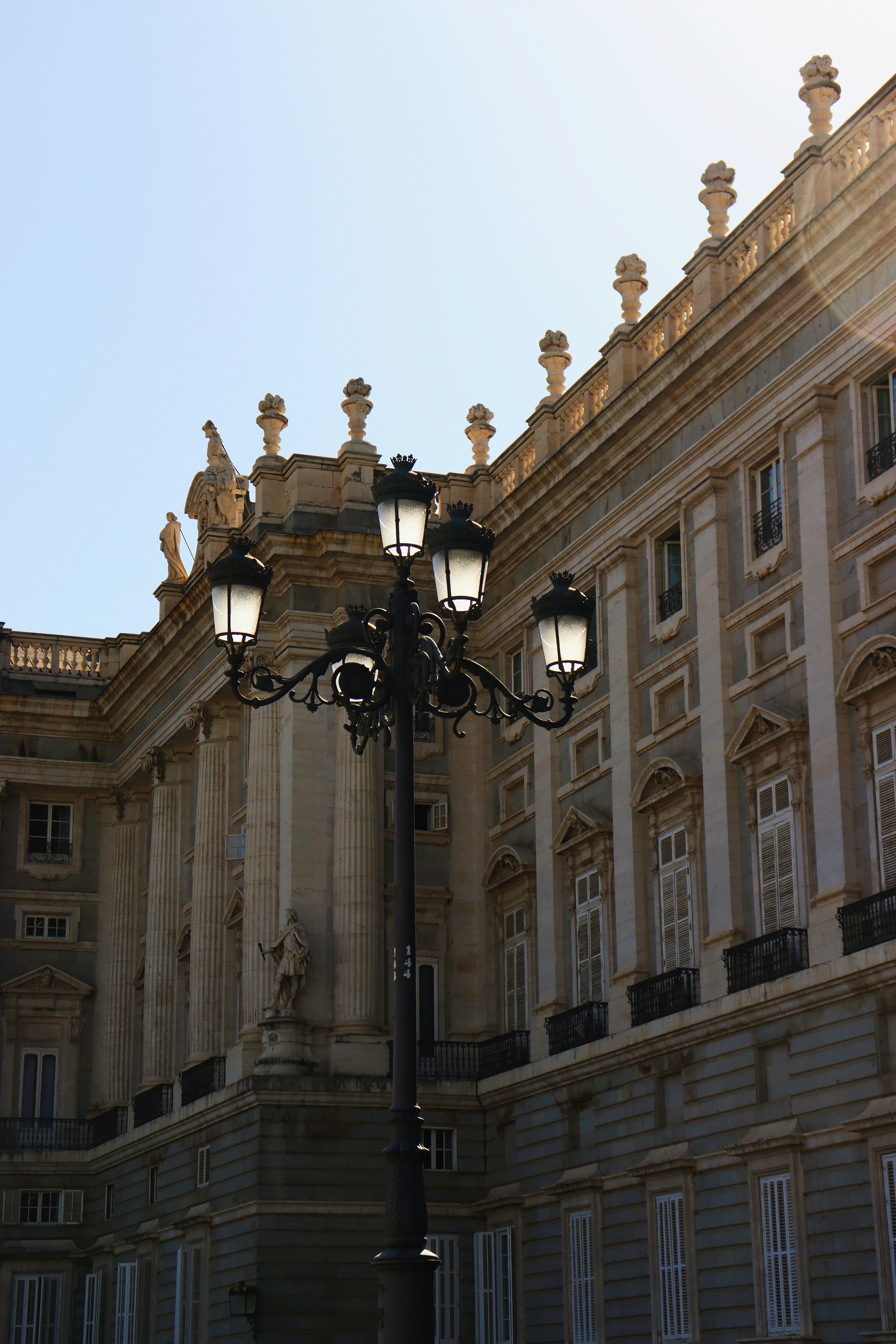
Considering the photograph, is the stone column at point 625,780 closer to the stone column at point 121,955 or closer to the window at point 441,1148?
the window at point 441,1148

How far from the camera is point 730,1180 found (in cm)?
2619

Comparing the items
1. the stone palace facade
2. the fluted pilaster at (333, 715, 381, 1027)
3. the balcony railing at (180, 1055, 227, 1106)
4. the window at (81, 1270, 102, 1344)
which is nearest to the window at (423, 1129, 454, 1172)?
the stone palace facade

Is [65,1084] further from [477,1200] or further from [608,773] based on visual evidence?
[608,773]

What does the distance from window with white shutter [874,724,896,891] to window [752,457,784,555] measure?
3979mm

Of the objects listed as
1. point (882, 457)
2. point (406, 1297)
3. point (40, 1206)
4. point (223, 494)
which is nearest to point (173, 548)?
point (223, 494)

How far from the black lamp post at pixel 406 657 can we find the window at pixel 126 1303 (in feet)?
86.8

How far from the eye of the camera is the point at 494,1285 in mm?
33344

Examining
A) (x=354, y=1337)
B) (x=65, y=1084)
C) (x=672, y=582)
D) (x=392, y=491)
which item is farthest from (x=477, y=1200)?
(x=392, y=491)

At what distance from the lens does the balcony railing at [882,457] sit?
2502 cm

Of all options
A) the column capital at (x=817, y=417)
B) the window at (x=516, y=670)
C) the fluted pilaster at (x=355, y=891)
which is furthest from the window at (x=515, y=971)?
the column capital at (x=817, y=417)

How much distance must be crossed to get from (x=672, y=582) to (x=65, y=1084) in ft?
72.6

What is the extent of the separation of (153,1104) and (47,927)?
7097 mm

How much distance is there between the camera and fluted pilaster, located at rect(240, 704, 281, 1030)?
116 feet

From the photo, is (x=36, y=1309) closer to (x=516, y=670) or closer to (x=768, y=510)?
(x=516, y=670)
